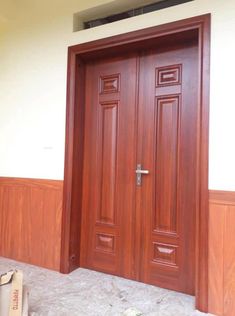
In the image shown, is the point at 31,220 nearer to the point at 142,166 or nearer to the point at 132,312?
the point at 142,166

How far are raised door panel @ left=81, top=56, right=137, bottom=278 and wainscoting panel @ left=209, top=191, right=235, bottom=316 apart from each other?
770 mm

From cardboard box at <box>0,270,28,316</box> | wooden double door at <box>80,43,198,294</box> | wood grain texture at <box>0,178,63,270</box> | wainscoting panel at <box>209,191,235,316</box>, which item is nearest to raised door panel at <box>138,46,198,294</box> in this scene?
wooden double door at <box>80,43,198,294</box>

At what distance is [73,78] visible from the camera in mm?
2627

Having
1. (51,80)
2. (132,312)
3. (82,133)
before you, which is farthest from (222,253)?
(51,80)

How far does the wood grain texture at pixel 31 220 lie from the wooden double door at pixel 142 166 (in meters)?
0.28

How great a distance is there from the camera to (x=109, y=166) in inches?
104

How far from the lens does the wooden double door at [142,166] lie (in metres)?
2.28

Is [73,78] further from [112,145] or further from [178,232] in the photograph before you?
[178,232]

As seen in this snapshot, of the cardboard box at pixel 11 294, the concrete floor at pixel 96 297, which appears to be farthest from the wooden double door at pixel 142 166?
the cardboard box at pixel 11 294

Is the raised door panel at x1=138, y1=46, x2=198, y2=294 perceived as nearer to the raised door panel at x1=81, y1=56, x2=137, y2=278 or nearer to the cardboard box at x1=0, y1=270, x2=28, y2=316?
the raised door panel at x1=81, y1=56, x2=137, y2=278

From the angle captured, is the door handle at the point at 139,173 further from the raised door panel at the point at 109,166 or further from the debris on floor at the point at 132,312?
the debris on floor at the point at 132,312

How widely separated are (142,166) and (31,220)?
1.31 metres

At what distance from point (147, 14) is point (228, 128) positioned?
1172mm

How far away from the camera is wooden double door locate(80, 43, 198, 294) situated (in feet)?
7.48
